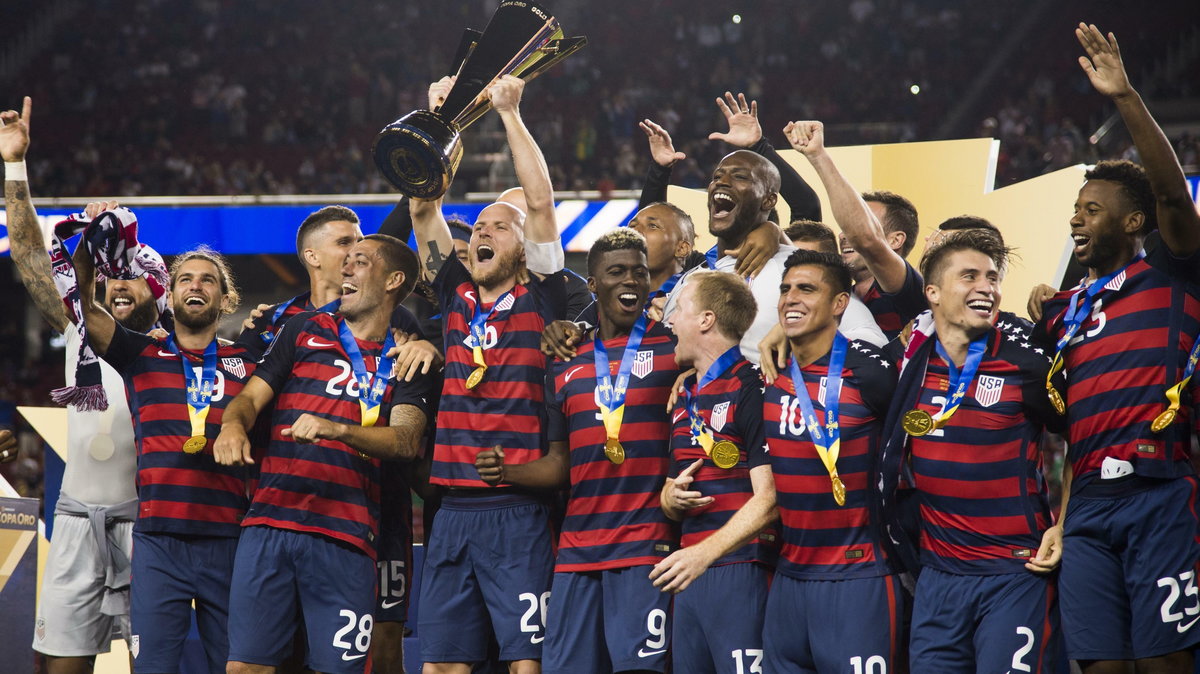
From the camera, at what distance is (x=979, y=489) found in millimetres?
3627

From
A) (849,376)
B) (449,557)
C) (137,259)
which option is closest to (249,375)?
(137,259)

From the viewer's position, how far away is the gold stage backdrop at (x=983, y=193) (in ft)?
23.1

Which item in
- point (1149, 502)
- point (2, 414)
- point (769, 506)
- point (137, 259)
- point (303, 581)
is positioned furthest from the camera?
point (2, 414)

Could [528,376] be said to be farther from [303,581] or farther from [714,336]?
[303,581]

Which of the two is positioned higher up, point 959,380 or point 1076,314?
point 1076,314

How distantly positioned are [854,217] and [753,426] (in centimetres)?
82

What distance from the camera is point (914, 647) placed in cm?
365

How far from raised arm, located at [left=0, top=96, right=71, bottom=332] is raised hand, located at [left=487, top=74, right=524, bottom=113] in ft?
6.40

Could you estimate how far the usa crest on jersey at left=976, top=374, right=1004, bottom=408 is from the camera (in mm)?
3650

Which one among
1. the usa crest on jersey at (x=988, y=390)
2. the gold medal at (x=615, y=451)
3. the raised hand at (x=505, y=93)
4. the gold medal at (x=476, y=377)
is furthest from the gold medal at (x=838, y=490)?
the raised hand at (x=505, y=93)

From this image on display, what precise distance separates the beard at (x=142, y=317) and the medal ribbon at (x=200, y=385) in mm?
534

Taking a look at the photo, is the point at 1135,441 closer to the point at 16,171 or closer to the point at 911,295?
the point at 911,295

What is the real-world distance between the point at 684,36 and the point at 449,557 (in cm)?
1665

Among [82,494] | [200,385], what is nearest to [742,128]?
[200,385]
